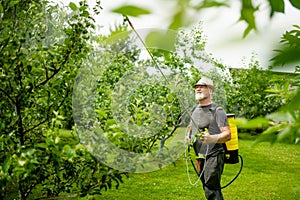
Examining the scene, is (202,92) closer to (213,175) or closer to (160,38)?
(213,175)

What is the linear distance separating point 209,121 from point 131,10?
3539mm

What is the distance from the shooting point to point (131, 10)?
0.27 m

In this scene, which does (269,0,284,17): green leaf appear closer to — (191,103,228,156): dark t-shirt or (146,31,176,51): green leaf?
(146,31,176,51): green leaf

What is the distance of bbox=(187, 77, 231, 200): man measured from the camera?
12.3 feet

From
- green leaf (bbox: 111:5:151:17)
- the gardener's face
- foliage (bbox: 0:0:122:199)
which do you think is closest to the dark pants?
the gardener's face

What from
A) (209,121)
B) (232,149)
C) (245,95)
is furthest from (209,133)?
(245,95)

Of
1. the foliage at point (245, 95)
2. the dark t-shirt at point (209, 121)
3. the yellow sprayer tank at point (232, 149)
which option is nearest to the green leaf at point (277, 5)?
the dark t-shirt at point (209, 121)

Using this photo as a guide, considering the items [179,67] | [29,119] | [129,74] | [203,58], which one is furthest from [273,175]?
[29,119]

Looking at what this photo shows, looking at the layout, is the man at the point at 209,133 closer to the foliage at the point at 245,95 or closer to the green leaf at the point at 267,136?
the green leaf at the point at 267,136

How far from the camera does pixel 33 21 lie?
8.59ft

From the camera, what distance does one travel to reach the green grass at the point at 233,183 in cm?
588

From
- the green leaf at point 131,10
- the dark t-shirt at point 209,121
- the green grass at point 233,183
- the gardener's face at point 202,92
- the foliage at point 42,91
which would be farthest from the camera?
the green grass at point 233,183

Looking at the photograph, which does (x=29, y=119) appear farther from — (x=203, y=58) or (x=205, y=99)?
(x=203, y=58)

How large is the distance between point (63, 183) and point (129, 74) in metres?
0.97
